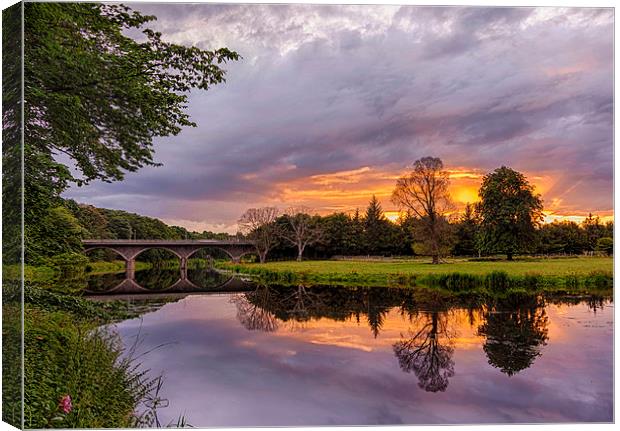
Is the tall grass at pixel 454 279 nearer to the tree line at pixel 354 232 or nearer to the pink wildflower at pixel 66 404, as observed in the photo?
the tree line at pixel 354 232

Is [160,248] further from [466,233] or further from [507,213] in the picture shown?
[507,213]

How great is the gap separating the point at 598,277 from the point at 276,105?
19.1ft

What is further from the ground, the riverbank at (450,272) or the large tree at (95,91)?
the large tree at (95,91)

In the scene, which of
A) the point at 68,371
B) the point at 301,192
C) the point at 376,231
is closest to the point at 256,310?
the point at 376,231

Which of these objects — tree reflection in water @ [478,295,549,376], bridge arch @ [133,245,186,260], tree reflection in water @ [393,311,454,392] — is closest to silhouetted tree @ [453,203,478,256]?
tree reflection in water @ [478,295,549,376]

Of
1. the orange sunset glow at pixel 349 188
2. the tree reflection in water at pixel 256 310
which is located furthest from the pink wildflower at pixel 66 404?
the tree reflection in water at pixel 256 310

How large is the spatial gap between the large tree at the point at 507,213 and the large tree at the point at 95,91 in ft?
15.9

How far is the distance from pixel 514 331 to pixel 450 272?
2.47 m

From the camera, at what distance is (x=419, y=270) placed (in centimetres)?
1197

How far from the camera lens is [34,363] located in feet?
17.6

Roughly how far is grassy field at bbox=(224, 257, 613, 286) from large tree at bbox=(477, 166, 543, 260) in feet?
1.14

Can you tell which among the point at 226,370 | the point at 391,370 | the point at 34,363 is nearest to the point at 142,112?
the point at 34,363

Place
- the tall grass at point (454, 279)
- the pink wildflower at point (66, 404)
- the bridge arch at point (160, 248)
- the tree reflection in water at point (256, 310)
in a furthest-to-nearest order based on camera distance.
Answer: the tree reflection in water at point (256, 310) → the bridge arch at point (160, 248) → the tall grass at point (454, 279) → the pink wildflower at point (66, 404)

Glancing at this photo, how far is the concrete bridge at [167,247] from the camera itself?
8468mm
